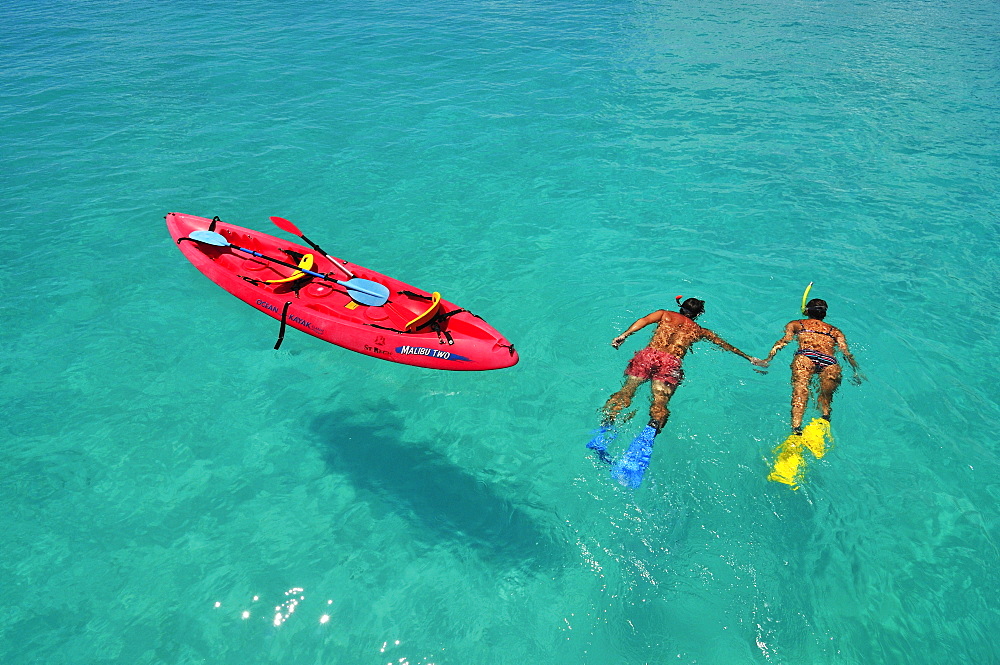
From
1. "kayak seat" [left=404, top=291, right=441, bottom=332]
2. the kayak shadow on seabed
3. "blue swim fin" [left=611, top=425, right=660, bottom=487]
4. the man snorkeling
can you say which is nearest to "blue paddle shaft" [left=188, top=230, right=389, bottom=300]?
"kayak seat" [left=404, top=291, right=441, bottom=332]

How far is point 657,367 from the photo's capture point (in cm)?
958

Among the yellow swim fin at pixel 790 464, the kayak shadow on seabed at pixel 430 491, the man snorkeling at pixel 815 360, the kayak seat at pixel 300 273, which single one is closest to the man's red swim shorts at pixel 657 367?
the man snorkeling at pixel 815 360

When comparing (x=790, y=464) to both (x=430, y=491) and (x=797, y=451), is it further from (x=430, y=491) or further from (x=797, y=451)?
(x=430, y=491)

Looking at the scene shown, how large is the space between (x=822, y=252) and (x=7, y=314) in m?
17.1

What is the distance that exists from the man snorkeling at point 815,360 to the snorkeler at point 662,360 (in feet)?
2.01

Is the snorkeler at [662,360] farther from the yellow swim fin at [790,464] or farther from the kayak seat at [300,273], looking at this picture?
the kayak seat at [300,273]

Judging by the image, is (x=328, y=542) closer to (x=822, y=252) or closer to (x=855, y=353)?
(x=855, y=353)

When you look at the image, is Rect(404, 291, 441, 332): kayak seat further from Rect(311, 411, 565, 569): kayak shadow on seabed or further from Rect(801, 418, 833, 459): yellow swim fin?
Rect(801, 418, 833, 459): yellow swim fin

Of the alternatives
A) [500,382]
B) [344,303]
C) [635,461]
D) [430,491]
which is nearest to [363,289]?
[344,303]

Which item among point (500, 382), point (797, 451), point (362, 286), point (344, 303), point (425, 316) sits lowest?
point (500, 382)

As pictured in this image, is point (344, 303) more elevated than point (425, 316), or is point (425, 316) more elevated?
point (425, 316)

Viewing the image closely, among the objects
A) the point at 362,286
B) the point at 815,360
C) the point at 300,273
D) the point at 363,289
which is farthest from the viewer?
the point at 300,273

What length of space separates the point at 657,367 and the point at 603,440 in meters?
1.54

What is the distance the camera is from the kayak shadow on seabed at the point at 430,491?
8.32 meters
